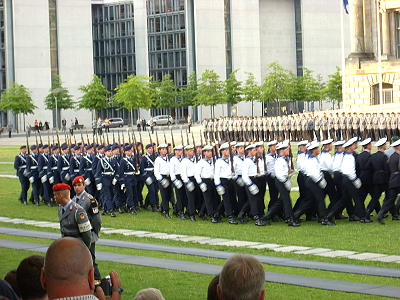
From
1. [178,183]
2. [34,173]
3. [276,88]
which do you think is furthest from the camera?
[276,88]

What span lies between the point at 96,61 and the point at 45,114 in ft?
68.9

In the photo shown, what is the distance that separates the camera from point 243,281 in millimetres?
5438

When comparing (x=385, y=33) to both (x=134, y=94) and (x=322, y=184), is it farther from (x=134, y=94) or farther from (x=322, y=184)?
(x=322, y=184)

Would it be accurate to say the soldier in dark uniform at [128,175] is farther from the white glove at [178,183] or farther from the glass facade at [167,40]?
the glass facade at [167,40]

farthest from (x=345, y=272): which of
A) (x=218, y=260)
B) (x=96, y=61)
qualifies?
(x=96, y=61)

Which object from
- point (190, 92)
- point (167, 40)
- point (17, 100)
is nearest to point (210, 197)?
point (17, 100)

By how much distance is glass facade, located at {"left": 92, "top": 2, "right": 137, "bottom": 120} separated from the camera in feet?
388

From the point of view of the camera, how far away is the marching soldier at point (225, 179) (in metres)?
21.6

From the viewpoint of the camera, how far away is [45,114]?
10244cm

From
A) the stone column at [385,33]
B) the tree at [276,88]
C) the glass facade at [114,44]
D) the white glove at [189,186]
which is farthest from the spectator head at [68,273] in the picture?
the glass facade at [114,44]

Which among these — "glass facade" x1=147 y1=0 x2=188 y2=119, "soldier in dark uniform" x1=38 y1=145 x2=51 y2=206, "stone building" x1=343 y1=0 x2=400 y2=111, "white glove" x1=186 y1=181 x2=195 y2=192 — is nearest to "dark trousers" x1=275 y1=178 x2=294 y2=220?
"white glove" x1=186 y1=181 x2=195 y2=192

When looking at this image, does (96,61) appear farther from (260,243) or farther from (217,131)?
(260,243)

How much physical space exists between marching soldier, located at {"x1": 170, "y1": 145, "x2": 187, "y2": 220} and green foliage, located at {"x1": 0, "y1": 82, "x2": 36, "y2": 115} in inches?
2902

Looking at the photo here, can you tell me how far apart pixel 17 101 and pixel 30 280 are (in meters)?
90.5
